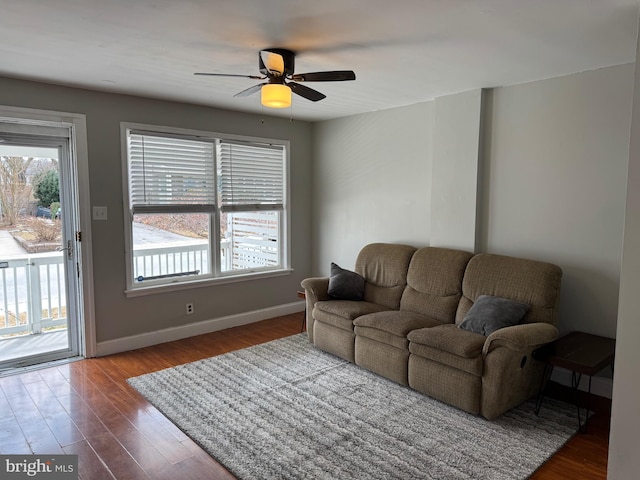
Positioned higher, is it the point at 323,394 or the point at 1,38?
the point at 1,38

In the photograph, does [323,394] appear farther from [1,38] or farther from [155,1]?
[1,38]

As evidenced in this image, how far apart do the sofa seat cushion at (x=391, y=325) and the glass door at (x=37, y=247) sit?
8.45 ft

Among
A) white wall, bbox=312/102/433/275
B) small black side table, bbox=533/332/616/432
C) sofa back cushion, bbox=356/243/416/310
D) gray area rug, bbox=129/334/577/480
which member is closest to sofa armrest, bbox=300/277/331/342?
sofa back cushion, bbox=356/243/416/310

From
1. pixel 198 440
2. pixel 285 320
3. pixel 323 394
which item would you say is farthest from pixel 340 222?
pixel 198 440

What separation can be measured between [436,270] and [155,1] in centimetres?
293

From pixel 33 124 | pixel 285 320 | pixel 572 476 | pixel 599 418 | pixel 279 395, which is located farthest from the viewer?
pixel 285 320

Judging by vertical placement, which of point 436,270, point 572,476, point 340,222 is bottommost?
point 572,476

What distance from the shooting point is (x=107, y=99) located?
3.89m

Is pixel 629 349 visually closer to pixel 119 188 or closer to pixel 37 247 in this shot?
pixel 119 188

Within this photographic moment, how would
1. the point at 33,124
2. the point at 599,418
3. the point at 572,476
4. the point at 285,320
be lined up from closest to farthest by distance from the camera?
the point at 572,476, the point at 599,418, the point at 33,124, the point at 285,320

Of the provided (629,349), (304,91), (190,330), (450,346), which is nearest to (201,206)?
(190,330)

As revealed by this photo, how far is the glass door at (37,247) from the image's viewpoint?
364cm

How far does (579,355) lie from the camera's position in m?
Result: 2.82

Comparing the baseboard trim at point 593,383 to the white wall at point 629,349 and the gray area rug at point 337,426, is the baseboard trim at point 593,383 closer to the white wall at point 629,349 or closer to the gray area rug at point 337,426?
the gray area rug at point 337,426
